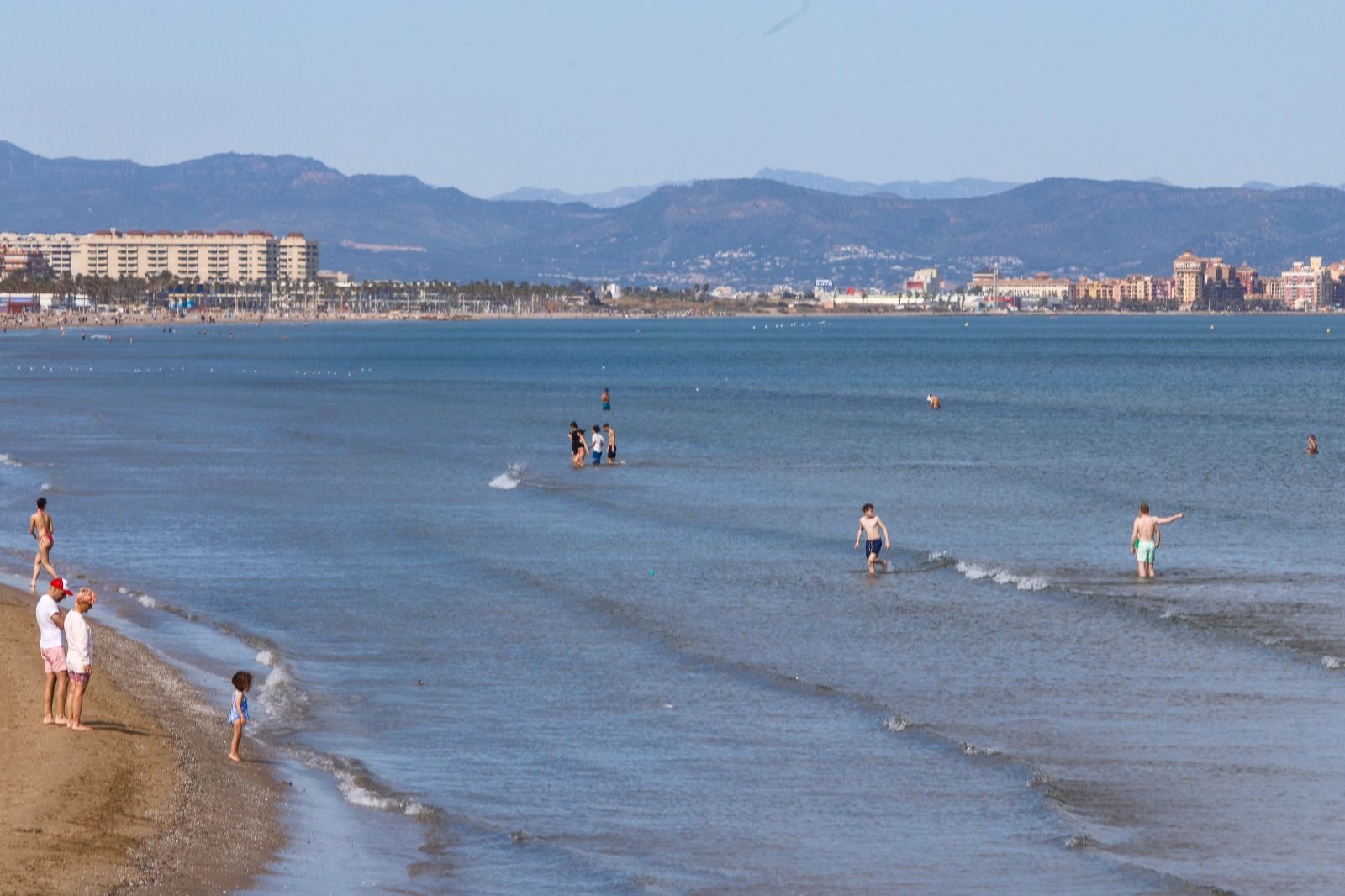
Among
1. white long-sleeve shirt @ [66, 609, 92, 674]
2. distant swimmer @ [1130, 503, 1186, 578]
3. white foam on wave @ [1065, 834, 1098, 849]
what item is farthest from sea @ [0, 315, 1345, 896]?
white long-sleeve shirt @ [66, 609, 92, 674]

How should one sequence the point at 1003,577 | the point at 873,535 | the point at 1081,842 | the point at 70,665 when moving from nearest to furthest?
the point at 1081,842, the point at 70,665, the point at 1003,577, the point at 873,535

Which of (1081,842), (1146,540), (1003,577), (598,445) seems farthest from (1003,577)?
(598,445)

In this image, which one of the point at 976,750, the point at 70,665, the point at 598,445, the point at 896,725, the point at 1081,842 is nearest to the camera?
the point at 1081,842

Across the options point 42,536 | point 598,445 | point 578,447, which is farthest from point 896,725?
point 598,445

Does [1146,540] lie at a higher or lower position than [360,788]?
higher

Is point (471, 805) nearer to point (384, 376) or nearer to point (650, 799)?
point (650, 799)

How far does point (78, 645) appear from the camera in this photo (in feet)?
61.9

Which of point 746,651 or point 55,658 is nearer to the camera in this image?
point 55,658

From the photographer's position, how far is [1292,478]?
5309 cm

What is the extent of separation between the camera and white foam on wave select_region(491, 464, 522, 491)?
49.9m

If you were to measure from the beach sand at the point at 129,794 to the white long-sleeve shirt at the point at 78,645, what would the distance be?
759 mm

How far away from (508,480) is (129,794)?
3435cm

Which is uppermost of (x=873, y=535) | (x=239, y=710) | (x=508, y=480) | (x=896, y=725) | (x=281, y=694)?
(x=873, y=535)

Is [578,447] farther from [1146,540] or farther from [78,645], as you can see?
[78,645]
